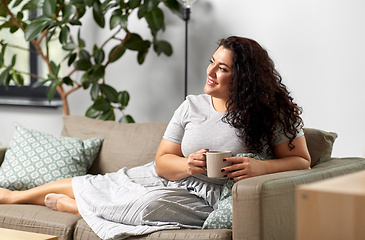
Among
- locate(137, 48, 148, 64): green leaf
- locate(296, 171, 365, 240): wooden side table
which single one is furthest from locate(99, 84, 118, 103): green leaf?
locate(296, 171, 365, 240): wooden side table

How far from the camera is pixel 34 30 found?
2.40 meters

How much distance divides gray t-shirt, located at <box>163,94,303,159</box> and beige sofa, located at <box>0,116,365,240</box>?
0.75ft

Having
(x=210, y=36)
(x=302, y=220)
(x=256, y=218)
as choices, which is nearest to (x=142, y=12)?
(x=210, y=36)

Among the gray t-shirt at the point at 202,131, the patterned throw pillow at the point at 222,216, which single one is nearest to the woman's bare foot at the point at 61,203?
the gray t-shirt at the point at 202,131

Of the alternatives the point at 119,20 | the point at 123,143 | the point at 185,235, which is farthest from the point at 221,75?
the point at 119,20

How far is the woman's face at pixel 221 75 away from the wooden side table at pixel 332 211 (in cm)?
102

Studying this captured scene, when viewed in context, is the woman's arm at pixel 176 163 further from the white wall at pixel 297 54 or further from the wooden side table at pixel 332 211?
the white wall at pixel 297 54

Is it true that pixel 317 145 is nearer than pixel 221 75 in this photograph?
Answer: No

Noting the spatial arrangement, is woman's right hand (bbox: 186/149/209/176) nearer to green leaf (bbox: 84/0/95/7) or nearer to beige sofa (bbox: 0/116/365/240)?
beige sofa (bbox: 0/116/365/240)

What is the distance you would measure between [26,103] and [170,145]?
2.15 metres

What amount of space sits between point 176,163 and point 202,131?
159 millimetres

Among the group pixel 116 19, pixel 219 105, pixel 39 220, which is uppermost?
pixel 116 19

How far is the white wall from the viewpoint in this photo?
7.23 feet

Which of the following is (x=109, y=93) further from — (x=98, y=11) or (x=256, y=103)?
(x=256, y=103)
